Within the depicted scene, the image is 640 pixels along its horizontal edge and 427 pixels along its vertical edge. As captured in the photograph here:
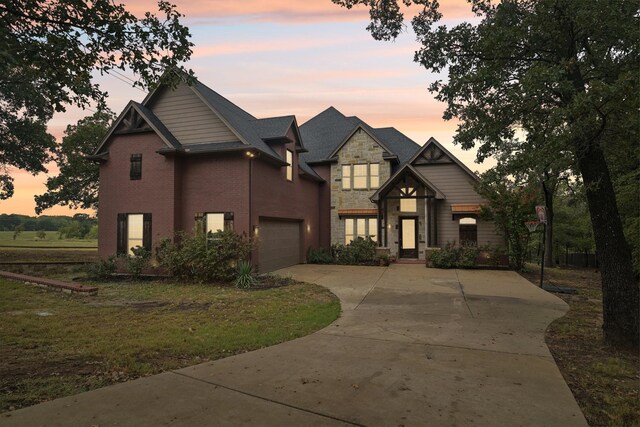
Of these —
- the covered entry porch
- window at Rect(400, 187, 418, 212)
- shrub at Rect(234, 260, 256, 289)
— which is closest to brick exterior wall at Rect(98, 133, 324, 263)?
shrub at Rect(234, 260, 256, 289)

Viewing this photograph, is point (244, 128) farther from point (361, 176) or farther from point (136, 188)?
point (361, 176)

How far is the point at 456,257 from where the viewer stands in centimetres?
1822

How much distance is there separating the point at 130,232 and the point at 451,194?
17.1m

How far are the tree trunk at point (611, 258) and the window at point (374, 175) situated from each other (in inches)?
590

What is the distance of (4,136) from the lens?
1020 inches

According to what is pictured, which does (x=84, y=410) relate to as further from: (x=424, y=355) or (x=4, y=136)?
(x=4, y=136)

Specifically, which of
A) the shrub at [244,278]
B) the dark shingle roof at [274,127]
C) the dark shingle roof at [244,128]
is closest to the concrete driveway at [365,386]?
the shrub at [244,278]

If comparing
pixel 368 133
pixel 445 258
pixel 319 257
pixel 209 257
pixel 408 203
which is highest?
pixel 368 133

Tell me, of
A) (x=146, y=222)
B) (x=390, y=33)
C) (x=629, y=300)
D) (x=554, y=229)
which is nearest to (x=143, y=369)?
(x=629, y=300)

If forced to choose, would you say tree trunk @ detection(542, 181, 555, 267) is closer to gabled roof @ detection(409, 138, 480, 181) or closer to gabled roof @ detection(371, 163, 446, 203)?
gabled roof @ detection(409, 138, 480, 181)

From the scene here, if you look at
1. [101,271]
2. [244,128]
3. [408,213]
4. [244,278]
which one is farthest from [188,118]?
[408,213]

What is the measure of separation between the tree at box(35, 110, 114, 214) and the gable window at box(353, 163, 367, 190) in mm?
20800

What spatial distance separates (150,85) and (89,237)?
6716 cm

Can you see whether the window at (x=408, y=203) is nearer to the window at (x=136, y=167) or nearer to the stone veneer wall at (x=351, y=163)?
the stone veneer wall at (x=351, y=163)
